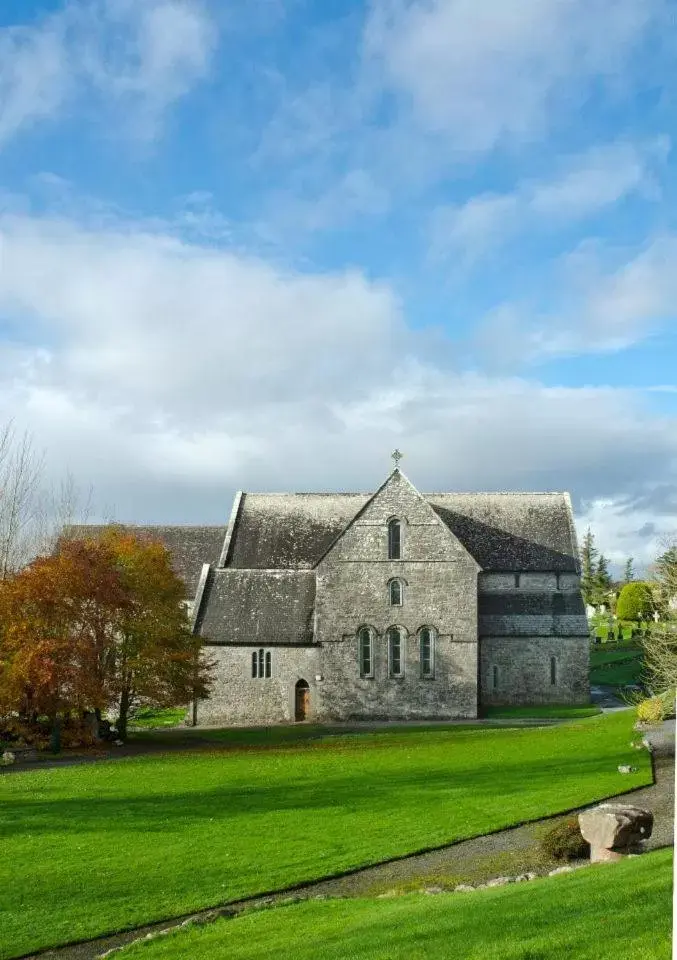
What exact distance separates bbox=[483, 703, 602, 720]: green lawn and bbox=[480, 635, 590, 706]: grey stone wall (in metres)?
0.97

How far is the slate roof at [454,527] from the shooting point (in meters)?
56.5

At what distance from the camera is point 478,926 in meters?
12.1

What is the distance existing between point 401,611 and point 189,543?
2216 cm

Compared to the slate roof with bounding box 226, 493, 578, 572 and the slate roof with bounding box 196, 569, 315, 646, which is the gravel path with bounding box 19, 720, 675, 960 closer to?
the slate roof with bounding box 196, 569, 315, 646

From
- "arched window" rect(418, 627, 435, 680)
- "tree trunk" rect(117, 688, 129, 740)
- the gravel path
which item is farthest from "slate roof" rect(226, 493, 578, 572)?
the gravel path

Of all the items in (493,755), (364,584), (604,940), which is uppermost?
(364,584)

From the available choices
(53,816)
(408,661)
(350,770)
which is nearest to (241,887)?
(53,816)

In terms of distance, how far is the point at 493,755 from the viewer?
30344 mm

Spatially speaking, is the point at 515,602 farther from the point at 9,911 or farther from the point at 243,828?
the point at 9,911

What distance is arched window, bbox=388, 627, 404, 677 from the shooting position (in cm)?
4912

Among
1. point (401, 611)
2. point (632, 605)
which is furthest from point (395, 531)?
point (632, 605)

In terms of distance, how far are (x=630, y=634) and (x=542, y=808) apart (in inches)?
2397

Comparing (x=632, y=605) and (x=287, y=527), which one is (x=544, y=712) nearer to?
(x=287, y=527)

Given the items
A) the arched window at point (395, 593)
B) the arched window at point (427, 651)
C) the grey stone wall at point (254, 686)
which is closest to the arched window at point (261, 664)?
the grey stone wall at point (254, 686)
